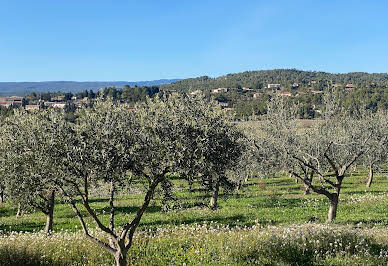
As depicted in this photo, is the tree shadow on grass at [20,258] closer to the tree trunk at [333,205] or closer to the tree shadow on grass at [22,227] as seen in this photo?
the tree shadow on grass at [22,227]

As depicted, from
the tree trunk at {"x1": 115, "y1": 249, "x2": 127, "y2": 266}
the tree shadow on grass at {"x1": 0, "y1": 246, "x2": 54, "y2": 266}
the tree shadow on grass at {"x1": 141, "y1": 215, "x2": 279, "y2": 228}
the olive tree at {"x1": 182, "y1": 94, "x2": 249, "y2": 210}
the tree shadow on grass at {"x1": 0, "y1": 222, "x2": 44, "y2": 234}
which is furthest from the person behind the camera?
the tree shadow on grass at {"x1": 0, "y1": 222, "x2": 44, "y2": 234}

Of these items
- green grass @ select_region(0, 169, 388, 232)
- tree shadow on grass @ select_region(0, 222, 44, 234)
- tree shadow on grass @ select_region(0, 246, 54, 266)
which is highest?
tree shadow on grass @ select_region(0, 246, 54, 266)

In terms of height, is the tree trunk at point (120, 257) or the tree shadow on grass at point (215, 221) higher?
the tree trunk at point (120, 257)

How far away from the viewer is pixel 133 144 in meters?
10.6

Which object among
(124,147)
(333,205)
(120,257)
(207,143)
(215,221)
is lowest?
(215,221)

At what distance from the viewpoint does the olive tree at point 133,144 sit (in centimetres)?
1016

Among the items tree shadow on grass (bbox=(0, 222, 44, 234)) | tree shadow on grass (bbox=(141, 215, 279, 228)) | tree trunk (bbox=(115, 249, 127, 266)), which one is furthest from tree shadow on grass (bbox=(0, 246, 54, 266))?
tree shadow on grass (bbox=(0, 222, 44, 234))

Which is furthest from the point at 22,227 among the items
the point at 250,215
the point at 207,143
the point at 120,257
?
the point at 207,143

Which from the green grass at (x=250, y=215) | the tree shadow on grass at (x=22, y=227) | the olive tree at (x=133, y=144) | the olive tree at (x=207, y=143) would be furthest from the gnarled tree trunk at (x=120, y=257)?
the tree shadow on grass at (x=22, y=227)

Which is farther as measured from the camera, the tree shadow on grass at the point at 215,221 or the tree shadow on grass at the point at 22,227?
the tree shadow on grass at the point at 22,227

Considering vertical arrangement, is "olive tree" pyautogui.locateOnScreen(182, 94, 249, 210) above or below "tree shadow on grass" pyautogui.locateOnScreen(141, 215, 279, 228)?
above

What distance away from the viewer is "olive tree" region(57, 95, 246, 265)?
10.2m

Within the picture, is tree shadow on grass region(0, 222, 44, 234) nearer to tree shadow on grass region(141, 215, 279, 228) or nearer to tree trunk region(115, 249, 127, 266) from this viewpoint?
tree shadow on grass region(141, 215, 279, 228)

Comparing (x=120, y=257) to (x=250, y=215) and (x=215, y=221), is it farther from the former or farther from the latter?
(x=250, y=215)
